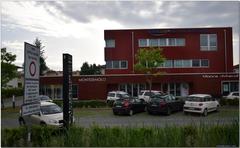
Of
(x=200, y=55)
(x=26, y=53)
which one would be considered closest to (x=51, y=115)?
(x=26, y=53)

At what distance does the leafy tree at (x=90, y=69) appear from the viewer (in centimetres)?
9694

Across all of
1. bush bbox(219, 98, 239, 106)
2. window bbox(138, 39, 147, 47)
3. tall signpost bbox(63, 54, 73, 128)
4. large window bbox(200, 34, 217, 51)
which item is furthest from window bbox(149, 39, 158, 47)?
tall signpost bbox(63, 54, 73, 128)

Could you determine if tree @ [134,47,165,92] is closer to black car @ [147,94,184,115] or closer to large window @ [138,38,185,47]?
large window @ [138,38,185,47]

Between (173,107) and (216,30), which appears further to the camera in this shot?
(216,30)

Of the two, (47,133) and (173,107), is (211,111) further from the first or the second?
(47,133)

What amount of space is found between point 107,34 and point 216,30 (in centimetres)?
1593

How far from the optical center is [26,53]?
30.5 ft

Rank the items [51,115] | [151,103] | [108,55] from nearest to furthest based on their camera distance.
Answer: [51,115], [151,103], [108,55]

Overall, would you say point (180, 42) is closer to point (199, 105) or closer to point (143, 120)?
point (199, 105)

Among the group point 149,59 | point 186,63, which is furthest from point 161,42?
point 149,59

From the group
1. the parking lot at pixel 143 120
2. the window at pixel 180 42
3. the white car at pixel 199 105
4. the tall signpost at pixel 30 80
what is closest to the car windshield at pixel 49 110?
the parking lot at pixel 143 120

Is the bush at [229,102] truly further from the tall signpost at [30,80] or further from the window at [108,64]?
the tall signpost at [30,80]

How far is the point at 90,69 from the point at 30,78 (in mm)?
90269

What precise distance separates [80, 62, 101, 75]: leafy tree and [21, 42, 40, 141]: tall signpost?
8674 cm
